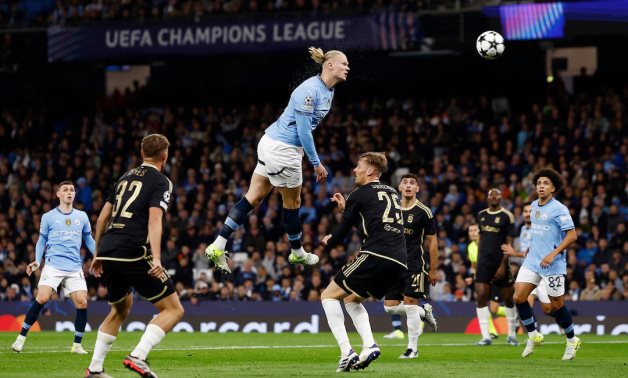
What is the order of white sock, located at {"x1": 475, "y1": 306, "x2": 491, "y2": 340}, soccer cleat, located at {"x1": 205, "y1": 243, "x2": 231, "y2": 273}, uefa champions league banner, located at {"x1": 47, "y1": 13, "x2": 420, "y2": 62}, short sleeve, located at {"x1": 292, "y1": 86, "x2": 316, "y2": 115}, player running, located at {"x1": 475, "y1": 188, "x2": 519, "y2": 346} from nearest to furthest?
short sleeve, located at {"x1": 292, "y1": 86, "x2": 316, "y2": 115} < soccer cleat, located at {"x1": 205, "y1": 243, "x2": 231, "y2": 273} < white sock, located at {"x1": 475, "y1": 306, "x2": 491, "y2": 340} < player running, located at {"x1": 475, "y1": 188, "x2": 519, "y2": 346} < uefa champions league banner, located at {"x1": 47, "y1": 13, "x2": 420, "y2": 62}

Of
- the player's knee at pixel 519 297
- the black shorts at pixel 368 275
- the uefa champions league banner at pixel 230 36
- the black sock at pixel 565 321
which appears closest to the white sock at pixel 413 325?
the player's knee at pixel 519 297

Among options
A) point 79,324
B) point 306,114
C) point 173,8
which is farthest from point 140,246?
point 173,8

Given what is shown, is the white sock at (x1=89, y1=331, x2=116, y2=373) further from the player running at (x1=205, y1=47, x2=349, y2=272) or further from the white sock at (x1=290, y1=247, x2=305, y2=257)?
the white sock at (x1=290, y1=247, x2=305, y2=257)

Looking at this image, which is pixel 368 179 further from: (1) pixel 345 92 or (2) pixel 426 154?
(1) pixel 345 92

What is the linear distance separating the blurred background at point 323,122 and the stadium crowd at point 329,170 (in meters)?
0.05

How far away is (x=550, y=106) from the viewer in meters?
30.4

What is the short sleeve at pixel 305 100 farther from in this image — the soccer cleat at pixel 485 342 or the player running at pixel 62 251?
the soccer cleat at pixel 485 342

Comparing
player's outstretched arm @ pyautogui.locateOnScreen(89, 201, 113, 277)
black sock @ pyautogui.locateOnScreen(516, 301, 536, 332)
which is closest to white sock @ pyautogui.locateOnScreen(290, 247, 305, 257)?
black sock @ pyautogui.locateOnScreen(516, 301, 536, 332)

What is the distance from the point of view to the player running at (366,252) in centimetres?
1258

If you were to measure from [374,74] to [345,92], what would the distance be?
3.41 ft

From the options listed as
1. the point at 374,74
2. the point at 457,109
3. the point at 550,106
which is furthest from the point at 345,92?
the point at 550,106

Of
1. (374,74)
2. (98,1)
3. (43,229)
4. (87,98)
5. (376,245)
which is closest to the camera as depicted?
(376,245)

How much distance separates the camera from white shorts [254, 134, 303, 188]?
44.5ft

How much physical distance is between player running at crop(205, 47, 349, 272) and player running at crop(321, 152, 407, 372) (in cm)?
52
